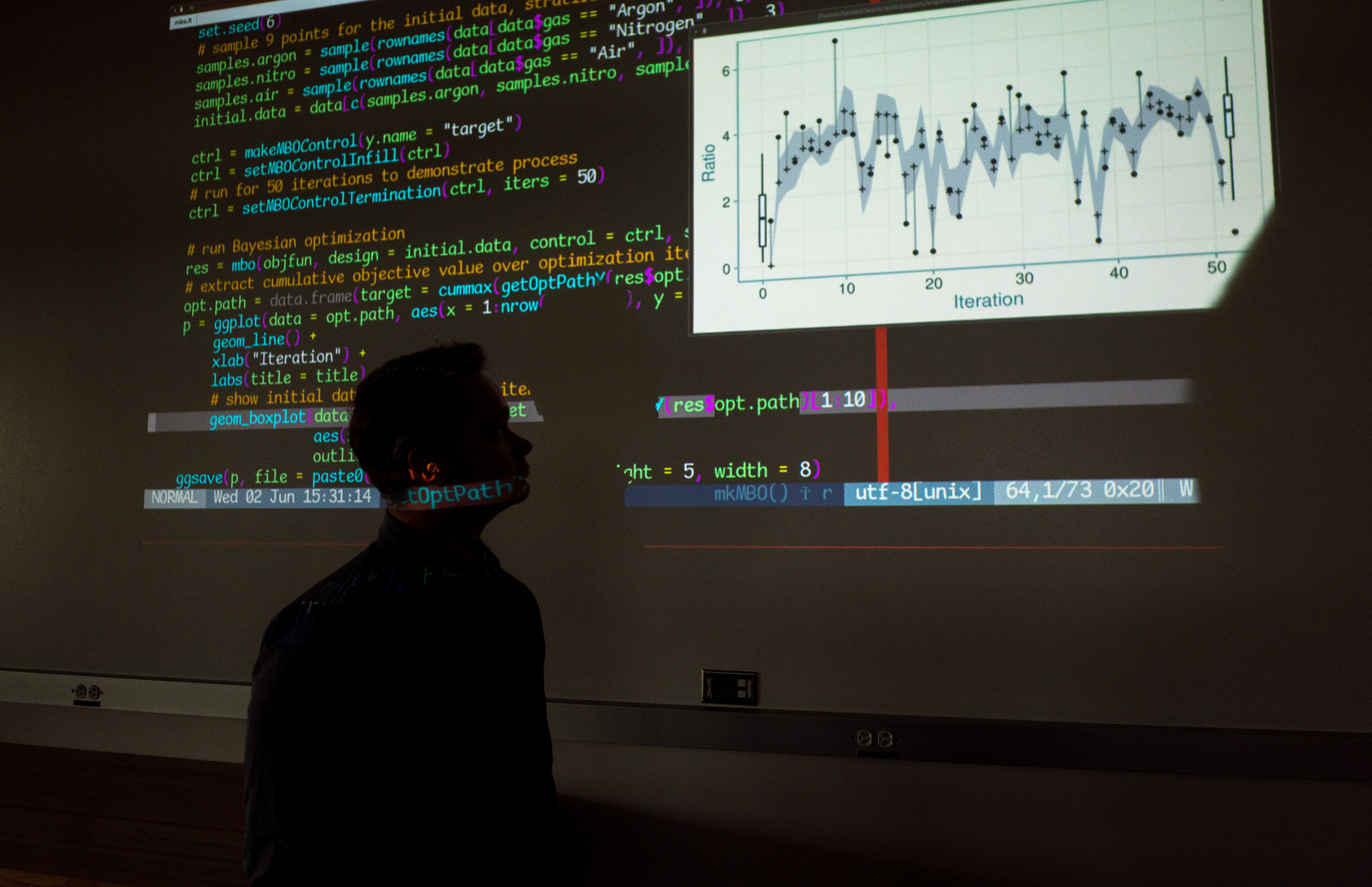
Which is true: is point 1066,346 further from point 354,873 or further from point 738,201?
point 354,873

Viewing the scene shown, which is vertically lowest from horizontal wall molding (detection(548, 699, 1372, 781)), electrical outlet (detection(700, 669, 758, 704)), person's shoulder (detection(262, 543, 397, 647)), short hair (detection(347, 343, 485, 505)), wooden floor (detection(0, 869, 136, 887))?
wooden floor (detection(0, 869, 136, 887))

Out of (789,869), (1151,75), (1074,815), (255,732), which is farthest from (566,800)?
(1151,75)

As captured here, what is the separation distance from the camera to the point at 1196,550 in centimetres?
139

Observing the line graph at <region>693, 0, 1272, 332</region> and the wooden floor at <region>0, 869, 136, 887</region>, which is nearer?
the line graph at <region>693, 0, 1272, 332</region>

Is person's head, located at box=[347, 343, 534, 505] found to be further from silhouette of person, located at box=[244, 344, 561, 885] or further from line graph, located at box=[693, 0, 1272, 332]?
line graph, located at box=[693, 0, 1272, 332]

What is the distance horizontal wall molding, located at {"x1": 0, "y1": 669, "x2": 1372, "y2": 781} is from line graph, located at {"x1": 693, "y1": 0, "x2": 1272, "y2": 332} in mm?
730

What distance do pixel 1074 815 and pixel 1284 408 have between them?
778mm

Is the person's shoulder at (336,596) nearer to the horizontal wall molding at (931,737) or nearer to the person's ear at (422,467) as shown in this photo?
the person's ear at (422,467)

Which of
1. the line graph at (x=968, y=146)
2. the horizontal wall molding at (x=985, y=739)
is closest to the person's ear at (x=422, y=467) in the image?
the horizontal wall molding at (x=985, y=739)

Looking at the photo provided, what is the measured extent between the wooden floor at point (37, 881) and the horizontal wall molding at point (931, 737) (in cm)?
38

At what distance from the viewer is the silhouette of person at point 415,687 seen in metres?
1.04

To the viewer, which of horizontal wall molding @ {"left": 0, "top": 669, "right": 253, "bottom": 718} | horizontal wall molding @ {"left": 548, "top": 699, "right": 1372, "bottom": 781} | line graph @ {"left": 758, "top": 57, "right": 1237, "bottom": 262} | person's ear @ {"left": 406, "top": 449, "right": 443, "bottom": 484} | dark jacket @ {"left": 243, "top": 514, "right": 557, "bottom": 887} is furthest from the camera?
horizontal wall molding @ {"left": 0, "top": 669, "right": 253, "bottom": 718}

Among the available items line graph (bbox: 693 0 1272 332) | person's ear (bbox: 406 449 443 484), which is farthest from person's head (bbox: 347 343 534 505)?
line graph (bbox: 693 0 1272 332)

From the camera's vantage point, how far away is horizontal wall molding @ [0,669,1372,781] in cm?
134
